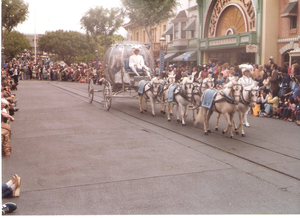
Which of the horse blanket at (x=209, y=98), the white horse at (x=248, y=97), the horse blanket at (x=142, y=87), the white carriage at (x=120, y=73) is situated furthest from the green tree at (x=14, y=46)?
the white horse at (x=248, y=97)

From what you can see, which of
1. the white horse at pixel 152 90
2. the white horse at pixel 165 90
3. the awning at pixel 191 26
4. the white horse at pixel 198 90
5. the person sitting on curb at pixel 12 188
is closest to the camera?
the person sitting on curb at pixel 12 188

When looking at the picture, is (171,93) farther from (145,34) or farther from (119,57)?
(145,34)

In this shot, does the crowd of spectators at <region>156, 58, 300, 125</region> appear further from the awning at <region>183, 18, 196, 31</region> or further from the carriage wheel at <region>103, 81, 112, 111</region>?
the awning at <region>183, 18, 196, 31</region>

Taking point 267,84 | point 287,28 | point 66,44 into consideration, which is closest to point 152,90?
point 267,84

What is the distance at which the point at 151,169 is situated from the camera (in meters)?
7.30

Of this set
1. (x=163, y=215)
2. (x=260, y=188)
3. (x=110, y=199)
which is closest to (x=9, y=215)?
(x=110, y=199)

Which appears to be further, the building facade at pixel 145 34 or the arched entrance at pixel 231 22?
the building facade at pixel 145 34

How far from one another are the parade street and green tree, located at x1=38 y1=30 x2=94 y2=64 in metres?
59.1

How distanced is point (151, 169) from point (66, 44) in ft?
214

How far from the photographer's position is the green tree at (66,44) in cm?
6975

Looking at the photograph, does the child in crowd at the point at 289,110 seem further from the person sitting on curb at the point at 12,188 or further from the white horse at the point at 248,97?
the person sitting on curb at the point at 12,188

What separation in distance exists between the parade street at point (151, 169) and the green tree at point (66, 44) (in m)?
59.1

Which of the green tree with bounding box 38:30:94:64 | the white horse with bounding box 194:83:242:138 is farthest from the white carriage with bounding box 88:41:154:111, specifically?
the green tree with bounding box 38:30:94:64

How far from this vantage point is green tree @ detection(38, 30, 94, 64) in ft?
229
